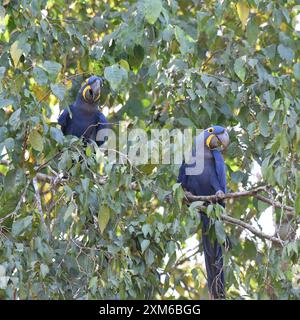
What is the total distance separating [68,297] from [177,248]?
623mm

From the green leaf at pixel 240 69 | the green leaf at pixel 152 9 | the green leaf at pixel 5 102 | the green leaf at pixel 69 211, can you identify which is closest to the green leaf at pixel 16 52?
the green leaf at pixel 5 102

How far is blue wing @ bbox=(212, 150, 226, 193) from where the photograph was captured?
5.33 m

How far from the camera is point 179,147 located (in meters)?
3.86

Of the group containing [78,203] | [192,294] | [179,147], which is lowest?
[192,294]

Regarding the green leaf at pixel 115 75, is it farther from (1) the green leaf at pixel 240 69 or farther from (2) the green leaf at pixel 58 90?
(1) the green leaf at pixel 240 69

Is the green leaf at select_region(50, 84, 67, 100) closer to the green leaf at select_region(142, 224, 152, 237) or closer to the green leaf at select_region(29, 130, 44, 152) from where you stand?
the green leaf at select_region(29, 130, 44, 152)

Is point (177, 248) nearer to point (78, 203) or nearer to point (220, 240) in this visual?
point (220, 240)

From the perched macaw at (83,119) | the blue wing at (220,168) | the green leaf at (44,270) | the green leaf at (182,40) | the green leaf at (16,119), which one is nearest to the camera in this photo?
the green leaf at (44,270)

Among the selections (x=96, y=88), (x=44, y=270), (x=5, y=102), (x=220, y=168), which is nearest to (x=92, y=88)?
(x=96, y=88)

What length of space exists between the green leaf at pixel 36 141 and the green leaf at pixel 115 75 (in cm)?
51

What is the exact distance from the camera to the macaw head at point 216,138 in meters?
4.97

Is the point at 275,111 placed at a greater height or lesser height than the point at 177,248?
greater
